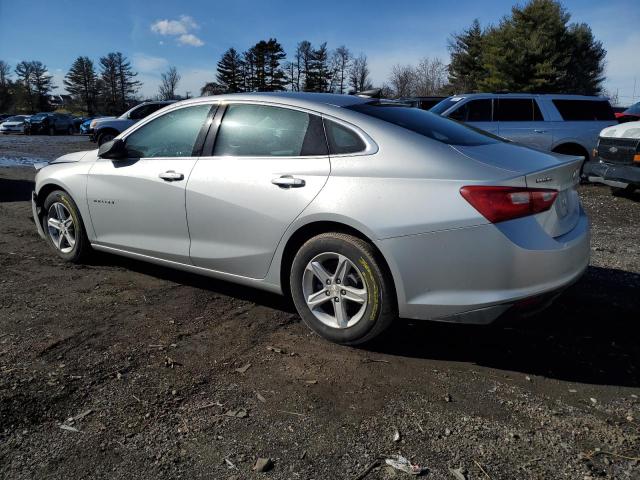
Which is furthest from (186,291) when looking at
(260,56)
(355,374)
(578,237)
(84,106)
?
(84,106)

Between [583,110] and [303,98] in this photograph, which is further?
[583,110]

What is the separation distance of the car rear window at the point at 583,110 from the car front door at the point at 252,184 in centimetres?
938

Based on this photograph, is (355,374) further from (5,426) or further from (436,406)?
(5,426)

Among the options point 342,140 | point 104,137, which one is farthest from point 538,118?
point 104,137

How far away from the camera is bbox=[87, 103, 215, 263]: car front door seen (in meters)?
3.97

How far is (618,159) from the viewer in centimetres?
860

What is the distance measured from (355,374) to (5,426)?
1779mm

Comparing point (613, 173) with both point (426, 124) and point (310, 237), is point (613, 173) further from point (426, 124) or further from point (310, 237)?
point (310, 237)

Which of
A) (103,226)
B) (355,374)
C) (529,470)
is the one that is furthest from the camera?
(103,226)

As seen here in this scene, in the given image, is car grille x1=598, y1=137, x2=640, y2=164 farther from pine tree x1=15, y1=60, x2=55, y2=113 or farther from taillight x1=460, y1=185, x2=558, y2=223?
pine tree x1=15, y1=60, x2=55, y2=113

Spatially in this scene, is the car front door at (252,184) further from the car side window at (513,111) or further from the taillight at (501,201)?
the car side window at (513,111)

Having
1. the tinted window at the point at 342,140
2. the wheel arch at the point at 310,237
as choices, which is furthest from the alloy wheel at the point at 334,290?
the tinted window at the point at 342,140

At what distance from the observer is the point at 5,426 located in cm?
245

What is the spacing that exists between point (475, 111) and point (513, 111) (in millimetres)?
802
